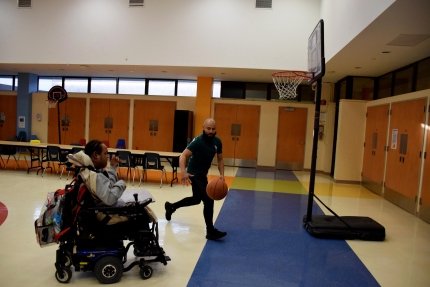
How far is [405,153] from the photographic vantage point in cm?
675

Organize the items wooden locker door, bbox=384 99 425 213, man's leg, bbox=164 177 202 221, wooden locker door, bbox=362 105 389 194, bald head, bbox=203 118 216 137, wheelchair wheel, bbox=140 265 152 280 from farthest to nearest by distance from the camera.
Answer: wooden locker door, bbox=362 105 389 194 → wooden locker door, bbox=384 99 425 213 → man's leg, bbox=164 177 202 221 → bald head, bbox=203 118 216 137 → wheelchair wheel, bbox=140 265 152 280

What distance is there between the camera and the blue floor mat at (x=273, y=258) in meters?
3.23

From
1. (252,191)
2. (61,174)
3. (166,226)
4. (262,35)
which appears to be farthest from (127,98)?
(166,226)

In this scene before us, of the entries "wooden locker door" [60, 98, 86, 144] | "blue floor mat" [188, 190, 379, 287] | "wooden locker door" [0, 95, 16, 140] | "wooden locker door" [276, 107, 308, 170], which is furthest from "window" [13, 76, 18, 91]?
"blue floor mat" [188, 190, 379, 287]

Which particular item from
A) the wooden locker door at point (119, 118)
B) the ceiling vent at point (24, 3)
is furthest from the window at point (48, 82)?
the ceiling vent at point (24, 3)

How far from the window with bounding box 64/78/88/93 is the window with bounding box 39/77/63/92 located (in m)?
0.34

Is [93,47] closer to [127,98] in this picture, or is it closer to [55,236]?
[127,98]

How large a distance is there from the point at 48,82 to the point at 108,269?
42.0 ft

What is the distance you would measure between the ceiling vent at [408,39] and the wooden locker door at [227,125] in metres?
6.72

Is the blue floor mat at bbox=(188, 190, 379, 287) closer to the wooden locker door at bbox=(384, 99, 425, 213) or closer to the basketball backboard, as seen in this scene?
the basketball backboard

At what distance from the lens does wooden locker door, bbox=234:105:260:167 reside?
11906 millimetres

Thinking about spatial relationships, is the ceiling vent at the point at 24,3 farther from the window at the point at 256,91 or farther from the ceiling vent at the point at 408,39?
the ceiling vent at the point at 408,39

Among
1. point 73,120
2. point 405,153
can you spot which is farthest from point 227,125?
point 405,153

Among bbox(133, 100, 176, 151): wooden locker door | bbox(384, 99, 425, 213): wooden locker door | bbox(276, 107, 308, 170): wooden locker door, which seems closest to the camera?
bbox(384, 99, 425, 213): wooden locker door
